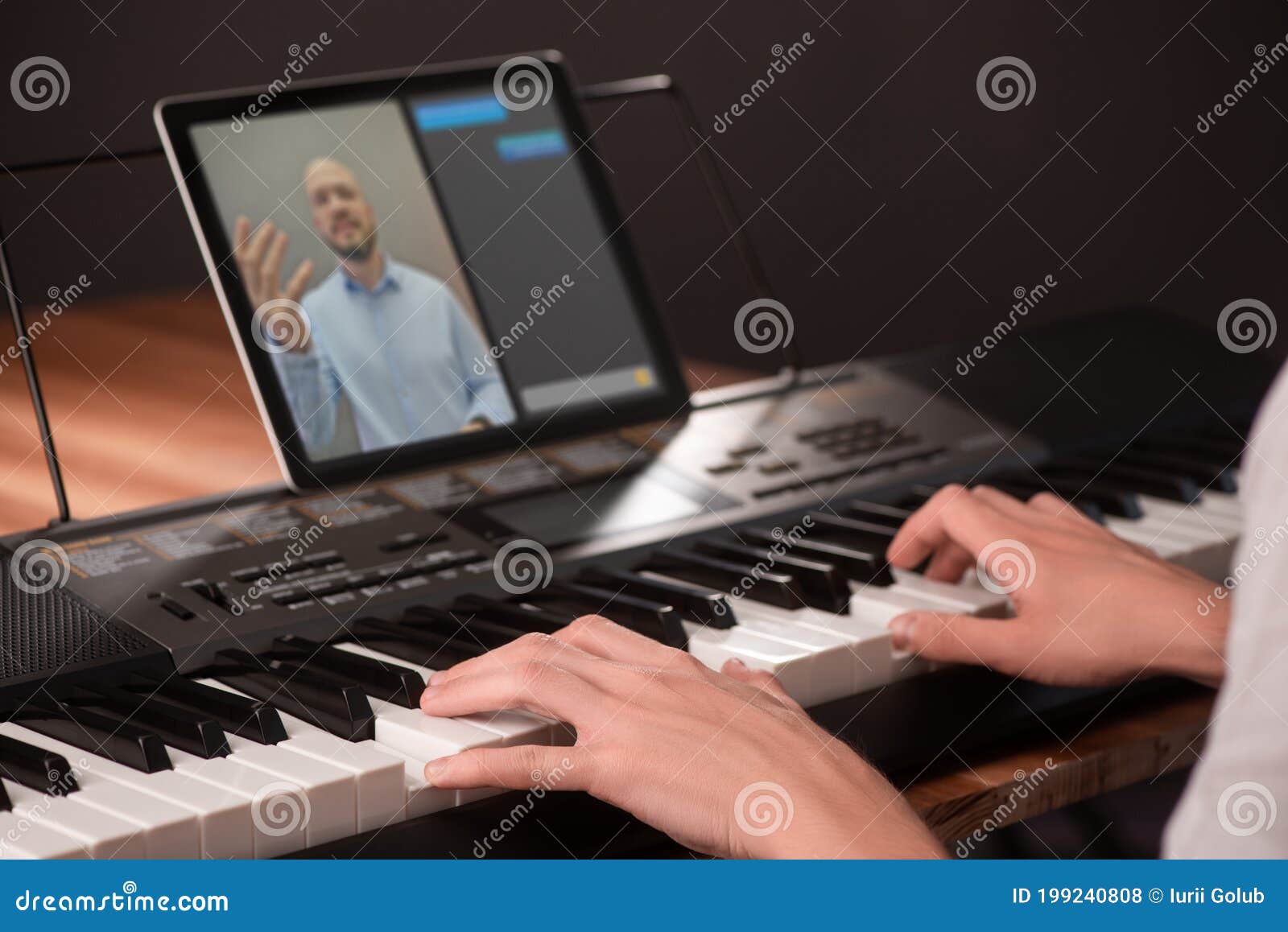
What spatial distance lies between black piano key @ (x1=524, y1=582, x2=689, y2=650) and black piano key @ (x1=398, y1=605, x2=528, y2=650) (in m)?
0.08

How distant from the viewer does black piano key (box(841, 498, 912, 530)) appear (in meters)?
1.53

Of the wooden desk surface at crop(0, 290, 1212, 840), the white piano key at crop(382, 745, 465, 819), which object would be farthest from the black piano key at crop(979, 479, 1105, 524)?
the white piano key at crop(382, 745, 465, 819)

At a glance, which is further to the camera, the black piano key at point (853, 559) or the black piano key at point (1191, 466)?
the black piano key at point (1191, 466)

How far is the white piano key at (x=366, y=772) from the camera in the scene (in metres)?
0.95

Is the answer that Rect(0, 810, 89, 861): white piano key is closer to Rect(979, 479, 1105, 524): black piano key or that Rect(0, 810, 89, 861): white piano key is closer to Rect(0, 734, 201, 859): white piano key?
Rect(0, 734, 201, 859): white piano key

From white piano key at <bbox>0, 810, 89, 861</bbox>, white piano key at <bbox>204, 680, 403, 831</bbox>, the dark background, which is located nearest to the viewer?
white piano key at <bbox>0, 810, 89, 861</bbox>

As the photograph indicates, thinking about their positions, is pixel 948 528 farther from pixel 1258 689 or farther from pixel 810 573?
pixel 1258 689

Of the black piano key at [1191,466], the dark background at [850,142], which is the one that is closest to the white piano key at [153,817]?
the black piano key at [1191,466]

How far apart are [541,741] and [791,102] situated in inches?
76.7

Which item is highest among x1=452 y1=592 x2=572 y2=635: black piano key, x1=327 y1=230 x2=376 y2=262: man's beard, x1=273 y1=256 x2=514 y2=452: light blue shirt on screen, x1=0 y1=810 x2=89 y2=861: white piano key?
x1=327 y1=230 x2=376 y2=262: man's beard

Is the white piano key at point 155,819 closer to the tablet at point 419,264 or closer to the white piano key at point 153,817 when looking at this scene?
the white piano key at point 153,817

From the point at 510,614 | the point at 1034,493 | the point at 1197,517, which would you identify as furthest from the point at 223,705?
the point at 1197,517

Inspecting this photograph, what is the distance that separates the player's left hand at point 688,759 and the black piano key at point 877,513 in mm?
508

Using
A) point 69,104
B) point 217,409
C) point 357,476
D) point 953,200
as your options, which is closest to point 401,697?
point 357,476
